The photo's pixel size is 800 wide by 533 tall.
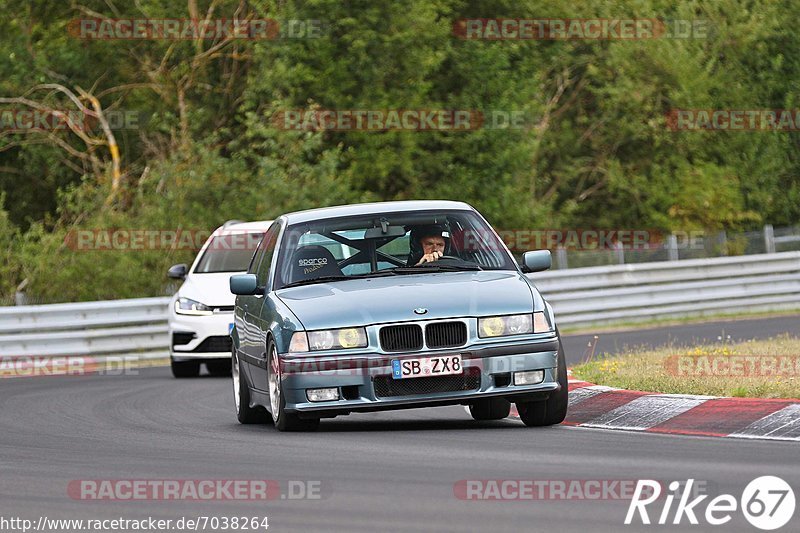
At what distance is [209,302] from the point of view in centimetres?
2017

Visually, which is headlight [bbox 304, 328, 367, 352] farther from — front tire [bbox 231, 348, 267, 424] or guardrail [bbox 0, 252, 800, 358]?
guardrail [bbox 0, 252, 800, 358]

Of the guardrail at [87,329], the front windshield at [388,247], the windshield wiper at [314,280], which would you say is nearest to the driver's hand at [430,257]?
the front windshield at [388,247]

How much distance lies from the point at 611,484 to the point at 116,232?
23401mm

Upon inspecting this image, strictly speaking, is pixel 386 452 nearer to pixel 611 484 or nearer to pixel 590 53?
pixel 611 484

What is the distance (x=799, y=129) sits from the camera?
46719 millimetres

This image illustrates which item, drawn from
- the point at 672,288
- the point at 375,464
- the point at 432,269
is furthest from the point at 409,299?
the point at 672,288

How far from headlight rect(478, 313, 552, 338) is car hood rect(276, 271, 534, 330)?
1.8 inches

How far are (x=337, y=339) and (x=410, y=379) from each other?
1.76ft

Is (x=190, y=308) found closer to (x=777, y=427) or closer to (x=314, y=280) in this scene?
(x=314, y=280)

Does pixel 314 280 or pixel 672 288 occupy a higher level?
pixel 314 280

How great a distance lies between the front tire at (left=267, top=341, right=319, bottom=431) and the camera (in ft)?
37.8

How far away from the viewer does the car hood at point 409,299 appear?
11039 millimetres

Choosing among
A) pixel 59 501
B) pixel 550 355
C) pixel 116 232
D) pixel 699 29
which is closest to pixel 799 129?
pixel 699 29

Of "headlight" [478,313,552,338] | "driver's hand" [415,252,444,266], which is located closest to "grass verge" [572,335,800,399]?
"headlight" [478,313,552,338]
